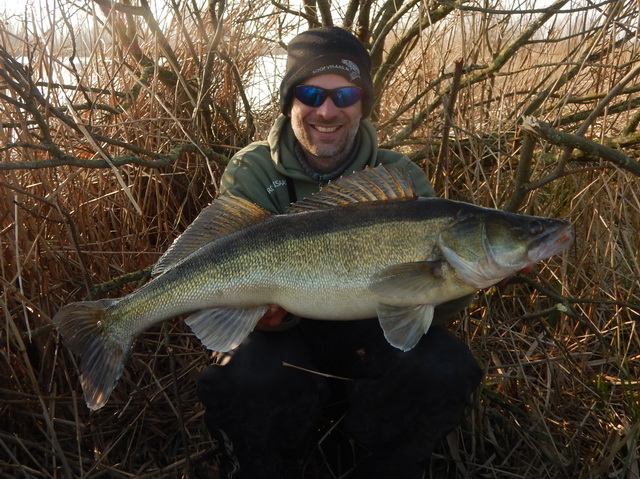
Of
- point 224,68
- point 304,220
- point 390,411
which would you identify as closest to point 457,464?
point 390,411

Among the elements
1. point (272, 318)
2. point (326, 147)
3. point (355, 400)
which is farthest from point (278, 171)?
point (355, 400)

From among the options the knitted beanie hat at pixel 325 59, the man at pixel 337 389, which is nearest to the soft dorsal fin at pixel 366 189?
the man at pixel 337 389

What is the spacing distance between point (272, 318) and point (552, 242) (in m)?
1.12

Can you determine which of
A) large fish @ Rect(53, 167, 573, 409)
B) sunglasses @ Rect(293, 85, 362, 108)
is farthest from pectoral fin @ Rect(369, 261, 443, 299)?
sunglasses @ Rect(293, 85, 362, 108)

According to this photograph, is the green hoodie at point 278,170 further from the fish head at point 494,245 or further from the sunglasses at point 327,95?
the fish head at point 494,245

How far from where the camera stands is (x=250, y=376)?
259 cm

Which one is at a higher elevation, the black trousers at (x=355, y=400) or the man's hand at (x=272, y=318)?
the man's hand at (x=272, y=318)

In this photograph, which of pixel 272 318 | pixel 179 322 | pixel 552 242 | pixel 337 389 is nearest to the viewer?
pixel 552 242

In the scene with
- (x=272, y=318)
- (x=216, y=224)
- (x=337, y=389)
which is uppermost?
(x=216, y=224)

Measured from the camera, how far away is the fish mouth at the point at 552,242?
7.75 ft

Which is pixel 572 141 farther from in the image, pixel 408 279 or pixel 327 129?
pixel 327 129

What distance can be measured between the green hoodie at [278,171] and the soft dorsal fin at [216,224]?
301 millimetres

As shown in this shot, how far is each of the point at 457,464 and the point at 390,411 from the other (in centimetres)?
54

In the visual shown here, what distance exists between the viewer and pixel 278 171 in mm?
3178
